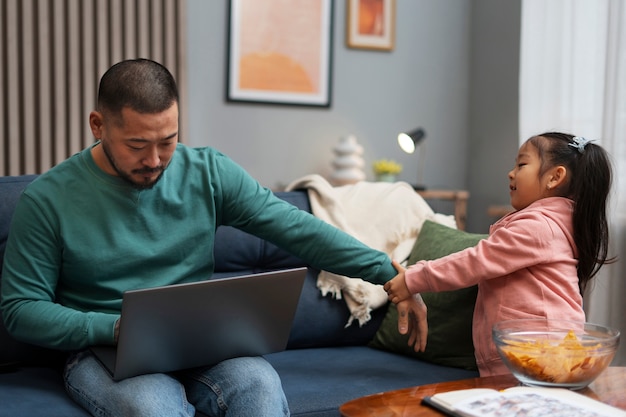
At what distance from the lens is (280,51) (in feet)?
12.6

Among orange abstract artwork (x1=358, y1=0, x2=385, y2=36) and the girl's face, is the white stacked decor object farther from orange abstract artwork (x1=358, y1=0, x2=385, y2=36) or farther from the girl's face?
the girl's face

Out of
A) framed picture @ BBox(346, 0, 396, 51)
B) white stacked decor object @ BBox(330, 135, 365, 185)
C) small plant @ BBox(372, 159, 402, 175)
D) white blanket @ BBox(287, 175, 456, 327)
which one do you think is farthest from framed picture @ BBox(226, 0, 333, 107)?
white blanket @ BBox(287, 175, 456, 327)

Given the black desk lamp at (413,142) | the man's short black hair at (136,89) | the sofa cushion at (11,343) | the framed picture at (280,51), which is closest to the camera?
the man's short black hair at (136,89)

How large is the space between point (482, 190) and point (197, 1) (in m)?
1.76

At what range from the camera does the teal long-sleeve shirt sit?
154cm

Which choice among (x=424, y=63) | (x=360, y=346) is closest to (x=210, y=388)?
(x=360, y=346)

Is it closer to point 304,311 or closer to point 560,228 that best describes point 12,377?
point 304,311

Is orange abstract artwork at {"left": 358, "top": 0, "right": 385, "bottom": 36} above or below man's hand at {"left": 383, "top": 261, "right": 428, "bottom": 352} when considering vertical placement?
above

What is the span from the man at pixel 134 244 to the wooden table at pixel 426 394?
251 mm

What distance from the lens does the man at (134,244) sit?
4.92 feet

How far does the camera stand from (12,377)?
173 cm

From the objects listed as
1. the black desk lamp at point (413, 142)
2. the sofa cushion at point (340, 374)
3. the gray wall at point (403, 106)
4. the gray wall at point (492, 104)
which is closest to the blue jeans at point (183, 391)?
the sofa cushion at point (340, 374)

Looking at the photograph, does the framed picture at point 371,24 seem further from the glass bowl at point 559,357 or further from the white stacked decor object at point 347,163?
the glass bowl at point 559,357

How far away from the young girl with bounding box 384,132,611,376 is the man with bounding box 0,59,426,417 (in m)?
0.11
